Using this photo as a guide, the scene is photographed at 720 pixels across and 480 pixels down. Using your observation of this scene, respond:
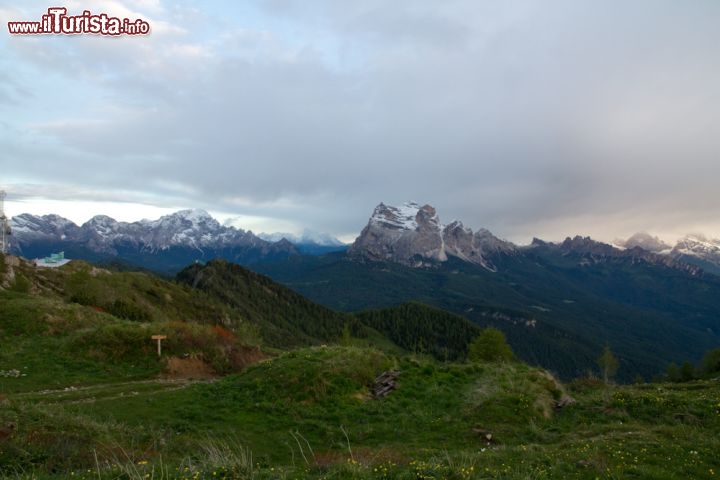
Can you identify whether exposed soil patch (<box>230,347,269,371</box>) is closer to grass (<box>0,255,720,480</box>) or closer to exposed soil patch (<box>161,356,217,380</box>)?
grass (<box>0,255,720,480</box>)

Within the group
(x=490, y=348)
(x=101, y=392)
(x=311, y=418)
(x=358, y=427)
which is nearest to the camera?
A: (x=358, y=427)

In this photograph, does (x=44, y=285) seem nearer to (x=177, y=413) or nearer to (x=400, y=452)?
(x=177, y=413)

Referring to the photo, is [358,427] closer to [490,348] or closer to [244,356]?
[244,356]

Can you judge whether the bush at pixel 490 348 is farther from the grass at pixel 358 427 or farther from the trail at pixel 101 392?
the trail at pixel 101 392

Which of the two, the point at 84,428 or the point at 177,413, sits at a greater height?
the point at 84,428

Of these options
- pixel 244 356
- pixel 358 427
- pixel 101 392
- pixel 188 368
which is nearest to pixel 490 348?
pixel 244 356

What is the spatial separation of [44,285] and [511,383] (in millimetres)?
92887

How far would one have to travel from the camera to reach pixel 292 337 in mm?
195750

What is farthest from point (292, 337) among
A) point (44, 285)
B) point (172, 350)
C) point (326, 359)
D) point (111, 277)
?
point (326, 359)

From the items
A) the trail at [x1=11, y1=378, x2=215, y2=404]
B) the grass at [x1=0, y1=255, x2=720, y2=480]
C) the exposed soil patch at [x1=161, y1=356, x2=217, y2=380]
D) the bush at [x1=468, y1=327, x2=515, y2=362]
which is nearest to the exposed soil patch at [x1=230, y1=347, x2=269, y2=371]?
the grass at [x1=0, y1=255, x2=720, y2=480]

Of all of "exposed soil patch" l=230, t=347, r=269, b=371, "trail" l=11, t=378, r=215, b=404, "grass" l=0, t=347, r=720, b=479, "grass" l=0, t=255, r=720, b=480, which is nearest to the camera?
"grass" l=0, t=347, r=720, b=479

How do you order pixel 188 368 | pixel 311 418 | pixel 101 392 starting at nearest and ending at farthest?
pixel 311 418, pixel 101 392, pixel 188 368

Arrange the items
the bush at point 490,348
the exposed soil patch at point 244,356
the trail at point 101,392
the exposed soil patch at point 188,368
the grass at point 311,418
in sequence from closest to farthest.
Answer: the grass at point 311,418 < the trail at point 101,392 < the exposed soil patch at point 188,368 < the exposed soil patch at point 244,356 < the bush at point 490,348

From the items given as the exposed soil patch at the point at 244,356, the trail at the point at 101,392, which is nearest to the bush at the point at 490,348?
the exposed soil patch at the point at 244,356
